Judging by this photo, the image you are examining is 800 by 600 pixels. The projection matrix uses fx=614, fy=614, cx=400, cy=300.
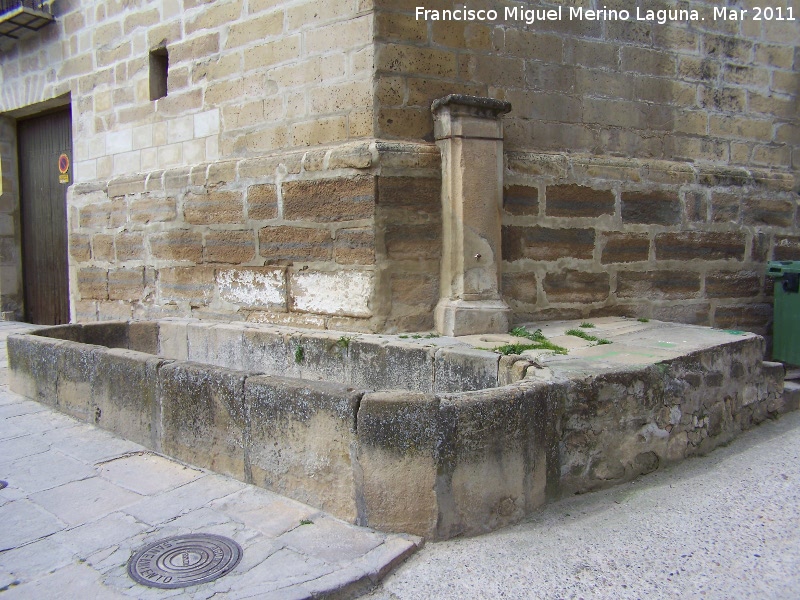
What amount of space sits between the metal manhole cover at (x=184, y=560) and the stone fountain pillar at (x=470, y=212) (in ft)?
7.21

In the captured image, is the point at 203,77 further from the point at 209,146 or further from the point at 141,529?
the point at 141,529

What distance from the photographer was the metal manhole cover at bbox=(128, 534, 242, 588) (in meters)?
2.12

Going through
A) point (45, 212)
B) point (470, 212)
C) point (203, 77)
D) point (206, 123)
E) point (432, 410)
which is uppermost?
point (203, 77)

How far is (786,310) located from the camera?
514 cm

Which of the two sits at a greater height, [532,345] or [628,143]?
[628,143]

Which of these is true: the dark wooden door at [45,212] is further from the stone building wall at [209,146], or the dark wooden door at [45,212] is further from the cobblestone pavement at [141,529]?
the cobblestone pavement at [141,529]

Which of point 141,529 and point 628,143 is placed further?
point 628,143

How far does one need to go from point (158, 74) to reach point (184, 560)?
16.7ft

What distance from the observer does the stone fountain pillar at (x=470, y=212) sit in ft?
13.7

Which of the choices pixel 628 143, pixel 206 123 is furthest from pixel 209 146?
pixel 628 143

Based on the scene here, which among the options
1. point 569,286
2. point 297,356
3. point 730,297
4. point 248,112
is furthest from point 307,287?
point 730,297

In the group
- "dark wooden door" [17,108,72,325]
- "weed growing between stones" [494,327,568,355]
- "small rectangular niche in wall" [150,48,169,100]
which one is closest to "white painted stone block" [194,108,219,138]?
"small rectangular niche in wall" [150,48,169,100]

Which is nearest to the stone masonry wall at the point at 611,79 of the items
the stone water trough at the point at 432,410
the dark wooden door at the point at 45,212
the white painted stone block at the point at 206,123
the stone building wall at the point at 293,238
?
the stone building wall at the point at 293,238

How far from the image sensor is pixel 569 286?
4.73 metres
